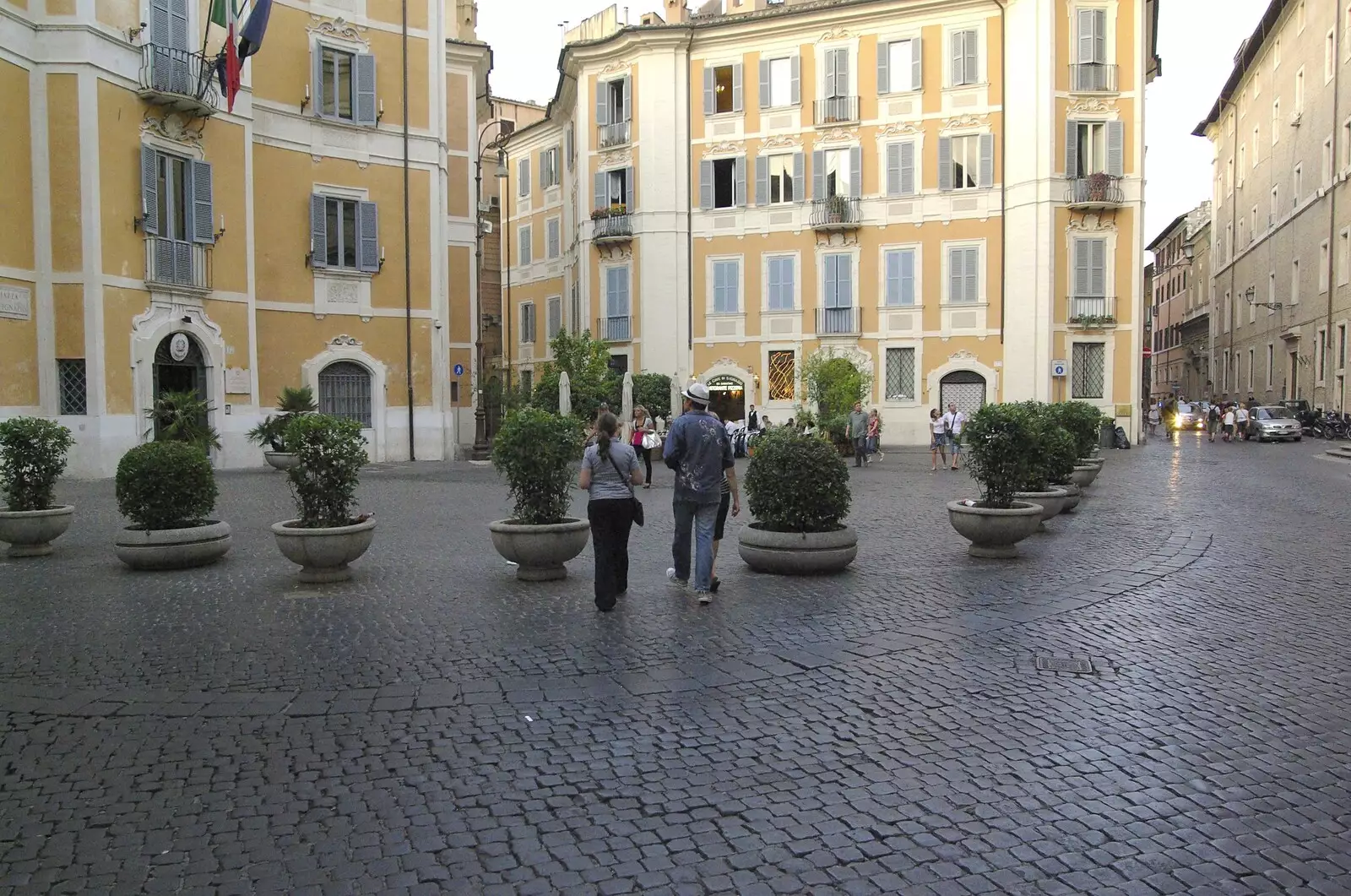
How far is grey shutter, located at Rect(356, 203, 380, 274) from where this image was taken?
27797 mm

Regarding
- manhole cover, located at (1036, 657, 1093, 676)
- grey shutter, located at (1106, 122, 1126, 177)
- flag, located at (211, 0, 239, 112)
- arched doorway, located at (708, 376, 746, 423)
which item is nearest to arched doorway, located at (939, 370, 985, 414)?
arched doorway, located at (708, 376, 746, 423)

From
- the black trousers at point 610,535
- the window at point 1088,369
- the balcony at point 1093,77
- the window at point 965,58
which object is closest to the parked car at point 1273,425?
the window at point 1088,369

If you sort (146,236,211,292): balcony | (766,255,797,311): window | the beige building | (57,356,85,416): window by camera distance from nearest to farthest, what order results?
(57,356,85,416): window → (146,236,211,292): balcony → (766,255,797,311): window → the beige building

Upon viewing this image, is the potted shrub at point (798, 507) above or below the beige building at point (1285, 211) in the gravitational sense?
below

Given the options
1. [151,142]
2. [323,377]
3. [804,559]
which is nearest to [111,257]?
[151,142]

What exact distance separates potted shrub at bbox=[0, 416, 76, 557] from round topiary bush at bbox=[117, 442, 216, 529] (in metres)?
1.62

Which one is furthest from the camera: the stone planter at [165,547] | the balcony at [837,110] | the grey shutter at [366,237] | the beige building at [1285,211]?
the beige building at [1285,211]

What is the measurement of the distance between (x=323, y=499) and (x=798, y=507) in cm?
439

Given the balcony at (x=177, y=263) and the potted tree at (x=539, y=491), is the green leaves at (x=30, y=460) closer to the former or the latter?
the potted tree at (x=539, y=491)

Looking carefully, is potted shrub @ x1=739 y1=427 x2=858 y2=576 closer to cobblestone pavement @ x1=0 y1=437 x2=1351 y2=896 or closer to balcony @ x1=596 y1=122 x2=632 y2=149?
cobblestone pavement @ x1=0 y1=437 x2=1351 y2=896

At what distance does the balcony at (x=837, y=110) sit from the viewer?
36938 mm

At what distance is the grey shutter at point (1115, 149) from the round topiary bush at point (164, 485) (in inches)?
1300

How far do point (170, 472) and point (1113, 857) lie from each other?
29.5ft

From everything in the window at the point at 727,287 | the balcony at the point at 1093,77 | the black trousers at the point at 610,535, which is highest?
the balcony at the point at 1093,77
